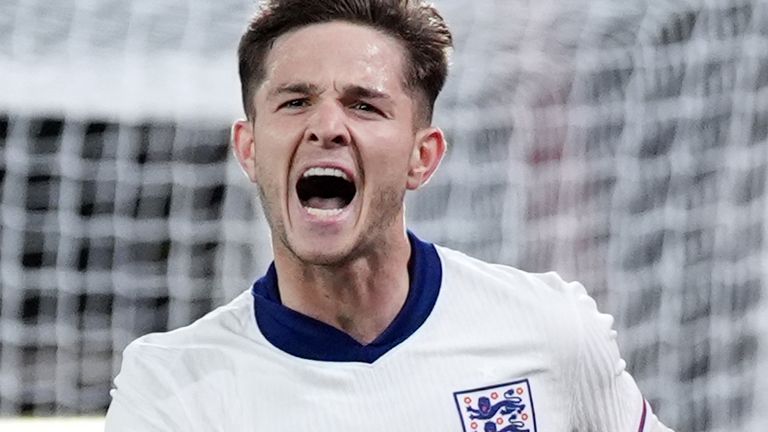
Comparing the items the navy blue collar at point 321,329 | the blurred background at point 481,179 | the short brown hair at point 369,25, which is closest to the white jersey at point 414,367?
the navy blue collar at point 321,329

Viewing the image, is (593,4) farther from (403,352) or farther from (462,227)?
(403,352)

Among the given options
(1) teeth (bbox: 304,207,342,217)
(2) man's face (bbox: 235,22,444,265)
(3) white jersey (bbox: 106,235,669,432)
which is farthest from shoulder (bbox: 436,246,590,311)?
(1) teeth (bbox: 304,207,342,217)

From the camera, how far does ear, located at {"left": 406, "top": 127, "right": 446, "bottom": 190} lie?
6.70ft

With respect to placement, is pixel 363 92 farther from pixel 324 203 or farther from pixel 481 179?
pixel 481 179

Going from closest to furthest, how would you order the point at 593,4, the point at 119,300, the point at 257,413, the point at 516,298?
the point at 257,413 < the point at 516,298 < the point at 593,4 < the point at 119,300

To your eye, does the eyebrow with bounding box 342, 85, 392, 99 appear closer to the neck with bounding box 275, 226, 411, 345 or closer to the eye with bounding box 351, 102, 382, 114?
the eye with bounding box 351, 102, 382, 114

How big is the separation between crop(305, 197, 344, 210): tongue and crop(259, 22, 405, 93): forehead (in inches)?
6.9

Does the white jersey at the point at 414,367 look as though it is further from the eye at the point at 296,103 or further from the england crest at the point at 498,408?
the eye at the point at 296,103

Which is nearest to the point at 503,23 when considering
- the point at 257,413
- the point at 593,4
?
the point at 593,4

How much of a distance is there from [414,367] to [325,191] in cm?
32

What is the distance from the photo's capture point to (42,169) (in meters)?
3.98

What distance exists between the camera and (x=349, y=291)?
200 cm

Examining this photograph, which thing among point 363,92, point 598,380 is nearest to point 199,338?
point 363,92

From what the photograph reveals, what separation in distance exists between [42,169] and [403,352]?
85.9 inches
